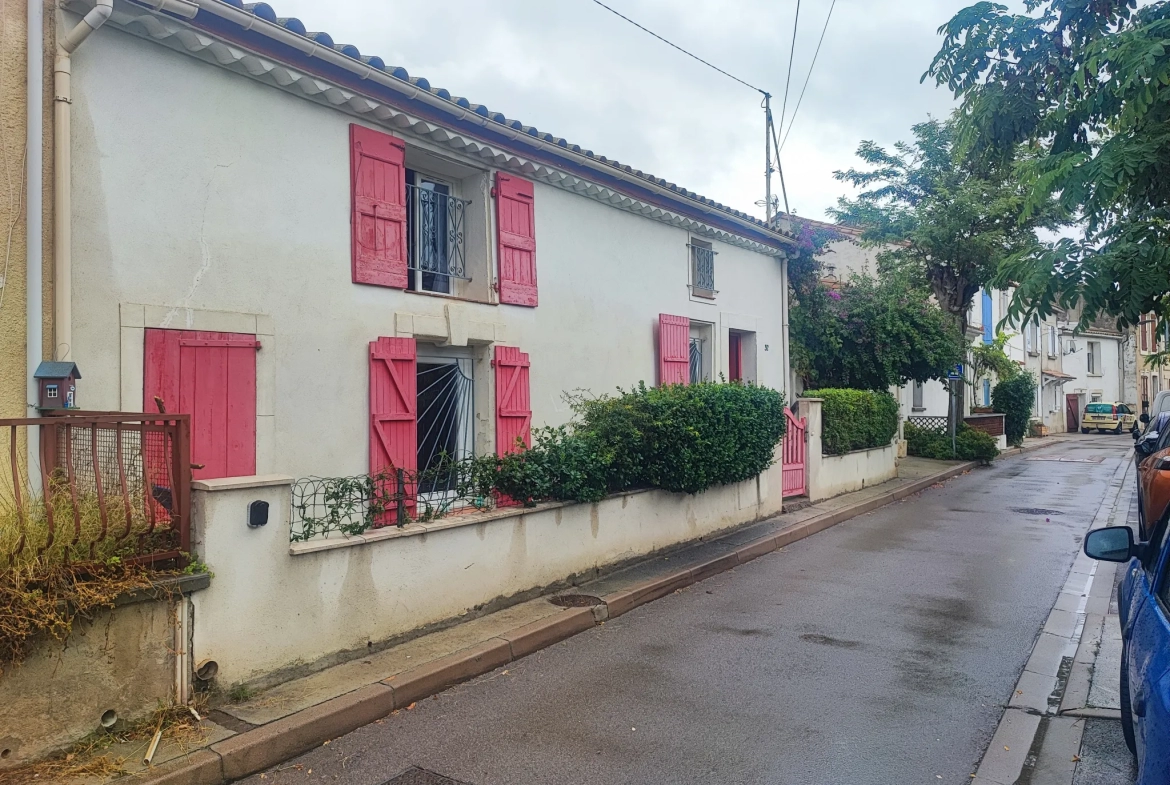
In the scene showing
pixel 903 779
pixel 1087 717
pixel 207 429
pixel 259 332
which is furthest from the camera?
pixel 259 332

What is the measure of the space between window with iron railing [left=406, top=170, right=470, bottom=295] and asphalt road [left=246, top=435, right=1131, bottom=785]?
408cm

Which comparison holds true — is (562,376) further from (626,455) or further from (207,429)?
(207,429)

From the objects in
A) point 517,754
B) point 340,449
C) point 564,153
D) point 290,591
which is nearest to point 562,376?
point 564,153

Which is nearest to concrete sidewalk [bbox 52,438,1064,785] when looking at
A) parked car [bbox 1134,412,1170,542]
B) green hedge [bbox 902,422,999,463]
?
parked car [bbox 1134,412,1170,542]

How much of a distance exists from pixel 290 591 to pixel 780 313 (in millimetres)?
11037

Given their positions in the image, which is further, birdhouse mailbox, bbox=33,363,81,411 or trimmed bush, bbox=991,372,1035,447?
trimmed bush, bbox=991,372,1035,447

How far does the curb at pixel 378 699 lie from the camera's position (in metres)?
3.82

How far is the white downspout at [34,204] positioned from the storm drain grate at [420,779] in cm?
314

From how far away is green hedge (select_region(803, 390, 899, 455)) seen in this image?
1339 centimetres

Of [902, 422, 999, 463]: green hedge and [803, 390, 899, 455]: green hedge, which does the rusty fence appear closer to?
[803, 390, 899, 455]: green hedge

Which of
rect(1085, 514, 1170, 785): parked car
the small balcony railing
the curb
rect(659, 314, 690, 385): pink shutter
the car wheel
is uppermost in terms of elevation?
the small balcony railing

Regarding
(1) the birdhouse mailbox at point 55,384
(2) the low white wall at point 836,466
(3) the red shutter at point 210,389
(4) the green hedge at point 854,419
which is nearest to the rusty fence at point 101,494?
(1) the birdhouse mailbox at point 55,384

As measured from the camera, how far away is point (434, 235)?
27.2 feet

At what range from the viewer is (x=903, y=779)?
3.86m
